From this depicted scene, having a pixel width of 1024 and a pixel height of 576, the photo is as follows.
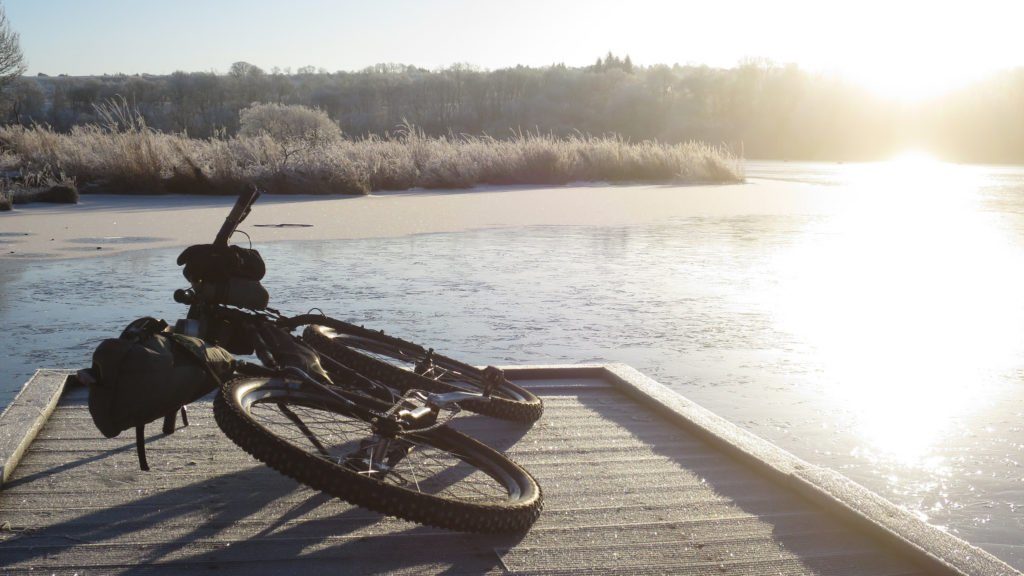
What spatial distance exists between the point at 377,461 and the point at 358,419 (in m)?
0.19

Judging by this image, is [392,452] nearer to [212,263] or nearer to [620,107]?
[212,263]

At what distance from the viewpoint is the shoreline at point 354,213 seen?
10461 millimetres

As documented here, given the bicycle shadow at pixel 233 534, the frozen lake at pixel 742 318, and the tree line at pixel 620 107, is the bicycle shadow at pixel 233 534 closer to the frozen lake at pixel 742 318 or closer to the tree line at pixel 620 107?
the frozen lake at pixel 742 318

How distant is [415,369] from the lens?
375cm

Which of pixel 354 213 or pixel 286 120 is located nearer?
→ pixel 354 213

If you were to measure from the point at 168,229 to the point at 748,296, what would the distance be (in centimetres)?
673

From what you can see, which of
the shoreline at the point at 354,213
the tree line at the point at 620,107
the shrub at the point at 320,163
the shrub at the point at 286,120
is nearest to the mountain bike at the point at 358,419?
the shoreline at the point at 354,213

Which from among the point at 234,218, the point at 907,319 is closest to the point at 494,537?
the point at 234,218

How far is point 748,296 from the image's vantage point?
736 centimetres

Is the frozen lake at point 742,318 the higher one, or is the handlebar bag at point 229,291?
the handlebar bag at point 229,291

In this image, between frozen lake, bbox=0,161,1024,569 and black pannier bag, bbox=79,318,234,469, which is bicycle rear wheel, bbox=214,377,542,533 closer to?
black pannier bag, bbox=79,318,234,469

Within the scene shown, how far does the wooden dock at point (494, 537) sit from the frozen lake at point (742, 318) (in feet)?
1.73

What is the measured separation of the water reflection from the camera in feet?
14.4

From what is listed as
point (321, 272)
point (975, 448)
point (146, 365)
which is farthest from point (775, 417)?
point (321, 272)
